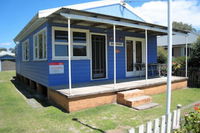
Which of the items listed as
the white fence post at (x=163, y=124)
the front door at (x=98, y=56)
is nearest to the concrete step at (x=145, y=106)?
the white fence post at (x=163, y=124)

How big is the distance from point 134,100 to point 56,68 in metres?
3.15

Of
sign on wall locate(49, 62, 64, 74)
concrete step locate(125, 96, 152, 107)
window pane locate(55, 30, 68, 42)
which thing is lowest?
concrete step locate(125, 96, 152, 107)

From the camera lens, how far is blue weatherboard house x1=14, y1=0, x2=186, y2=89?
5.84m

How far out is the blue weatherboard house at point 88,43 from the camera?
19.2 feet

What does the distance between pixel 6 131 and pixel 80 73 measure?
375 cm

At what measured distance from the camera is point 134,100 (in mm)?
5246

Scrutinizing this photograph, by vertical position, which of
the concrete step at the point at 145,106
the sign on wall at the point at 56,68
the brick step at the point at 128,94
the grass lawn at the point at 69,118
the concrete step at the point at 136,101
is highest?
the sign on wall at the point at 56,68

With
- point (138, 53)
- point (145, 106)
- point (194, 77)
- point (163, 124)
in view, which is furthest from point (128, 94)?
point (194, 77)

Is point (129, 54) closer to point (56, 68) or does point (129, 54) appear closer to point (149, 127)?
point (56, 68)

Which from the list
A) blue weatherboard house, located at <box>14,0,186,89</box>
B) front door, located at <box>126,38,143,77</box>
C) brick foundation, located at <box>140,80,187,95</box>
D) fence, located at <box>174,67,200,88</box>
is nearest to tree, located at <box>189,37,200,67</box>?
fence, located at <box>174,67,200,88</box>

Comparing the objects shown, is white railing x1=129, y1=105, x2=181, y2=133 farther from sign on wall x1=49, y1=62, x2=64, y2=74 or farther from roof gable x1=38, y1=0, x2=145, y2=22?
roof gable x1=38, y1=0, x2=145, y2=22

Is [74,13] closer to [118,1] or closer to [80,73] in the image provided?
[80,73]

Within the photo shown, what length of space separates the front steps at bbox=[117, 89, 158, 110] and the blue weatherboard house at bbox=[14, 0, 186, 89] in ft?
2.47

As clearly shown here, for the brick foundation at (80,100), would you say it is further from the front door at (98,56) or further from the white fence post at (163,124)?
the white fence post at (163,124)
